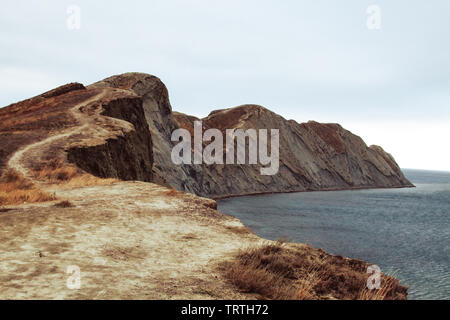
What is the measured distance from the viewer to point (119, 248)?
255 inches

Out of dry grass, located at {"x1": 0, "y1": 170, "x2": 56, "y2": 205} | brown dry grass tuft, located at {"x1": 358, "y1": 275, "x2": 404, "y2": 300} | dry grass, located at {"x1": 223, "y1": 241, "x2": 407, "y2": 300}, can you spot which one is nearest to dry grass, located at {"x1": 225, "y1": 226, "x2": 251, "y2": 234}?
dry grass, located at {"x1": 223, "y1": 241, "x2": 407, "y2": 300}

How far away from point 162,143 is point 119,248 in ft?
159

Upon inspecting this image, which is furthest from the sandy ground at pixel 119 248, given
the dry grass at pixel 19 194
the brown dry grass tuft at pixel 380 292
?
the brown dry grass tuft at pixel 380 292

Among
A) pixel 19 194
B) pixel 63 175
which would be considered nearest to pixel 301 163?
pixel 63 175

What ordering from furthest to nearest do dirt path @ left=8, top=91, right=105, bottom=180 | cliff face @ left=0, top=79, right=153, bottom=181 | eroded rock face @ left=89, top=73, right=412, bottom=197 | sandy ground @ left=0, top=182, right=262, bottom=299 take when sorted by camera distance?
eroded rock face @ left=89, top=73, right=412, bottom=197, cliff face @ left=0, top=79, right=153, bottom=181, dirt path @ left=8, top=91, right=105, bottom=180, sandy ground @ left=0, top=182, right=262, bottom=299

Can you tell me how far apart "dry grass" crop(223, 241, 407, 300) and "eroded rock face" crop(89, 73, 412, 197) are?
1393 inches

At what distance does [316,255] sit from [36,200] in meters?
8.57

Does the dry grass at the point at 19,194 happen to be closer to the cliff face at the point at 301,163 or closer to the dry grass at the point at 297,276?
the dry grass at the point at 297,276

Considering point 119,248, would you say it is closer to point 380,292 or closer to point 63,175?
point 380,292

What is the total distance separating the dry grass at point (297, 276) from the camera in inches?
198

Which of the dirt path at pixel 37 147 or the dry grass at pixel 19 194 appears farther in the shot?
the dirt path at pixel 37 147

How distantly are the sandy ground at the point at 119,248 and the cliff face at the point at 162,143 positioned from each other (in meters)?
10.4

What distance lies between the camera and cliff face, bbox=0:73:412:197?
74.1 ft

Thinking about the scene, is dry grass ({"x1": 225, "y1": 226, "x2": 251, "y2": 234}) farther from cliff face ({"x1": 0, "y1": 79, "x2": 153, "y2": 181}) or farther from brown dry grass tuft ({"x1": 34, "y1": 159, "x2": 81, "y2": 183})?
cliff face ({"x1": 0, "y1": 79, "x2": 153, "y2": 181})
